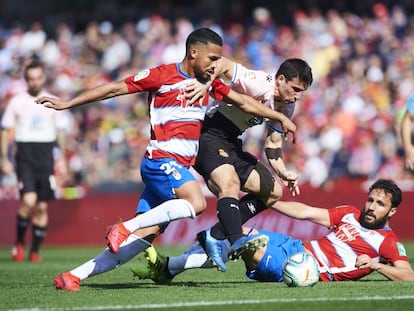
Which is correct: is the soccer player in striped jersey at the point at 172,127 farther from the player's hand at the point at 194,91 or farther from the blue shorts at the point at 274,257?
the blue shorts at the point at 274,257

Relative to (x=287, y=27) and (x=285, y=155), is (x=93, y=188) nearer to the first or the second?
(x=285, y=155)

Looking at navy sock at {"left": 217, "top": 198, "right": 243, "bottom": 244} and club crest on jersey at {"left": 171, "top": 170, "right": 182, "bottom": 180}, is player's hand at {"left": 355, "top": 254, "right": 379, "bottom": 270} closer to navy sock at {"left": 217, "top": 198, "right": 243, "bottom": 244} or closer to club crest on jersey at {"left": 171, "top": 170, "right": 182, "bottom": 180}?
navy sock at {"left": 217, "top": 198, "right": 243, "bottom": 244}

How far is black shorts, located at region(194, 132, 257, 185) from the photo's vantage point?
942cm

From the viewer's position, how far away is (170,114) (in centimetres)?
862

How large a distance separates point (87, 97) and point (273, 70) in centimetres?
1355

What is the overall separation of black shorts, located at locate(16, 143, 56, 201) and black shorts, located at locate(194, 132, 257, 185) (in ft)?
16.8

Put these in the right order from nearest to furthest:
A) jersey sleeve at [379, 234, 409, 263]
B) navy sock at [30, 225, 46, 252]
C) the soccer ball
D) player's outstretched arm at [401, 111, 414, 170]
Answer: the soccer ball, jersey sleeve at [379, 234, 409, 263], player's outstretched arm at [401, 111, 414, 170], navy sock at [30, 225, 46, 252]

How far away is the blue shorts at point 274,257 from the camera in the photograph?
30.0 feet

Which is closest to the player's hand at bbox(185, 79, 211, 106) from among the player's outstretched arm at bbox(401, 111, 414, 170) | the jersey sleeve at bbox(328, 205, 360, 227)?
the jersey sleeve at bbox(328, 205, 360, 227)

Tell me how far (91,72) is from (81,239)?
21.6 feet

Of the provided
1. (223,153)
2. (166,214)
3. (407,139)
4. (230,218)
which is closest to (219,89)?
(223,153)

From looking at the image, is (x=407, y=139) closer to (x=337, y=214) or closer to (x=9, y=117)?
(x=337, y=214)

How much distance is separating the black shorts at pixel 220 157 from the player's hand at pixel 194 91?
3.11 ft

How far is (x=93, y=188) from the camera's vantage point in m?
19.0
